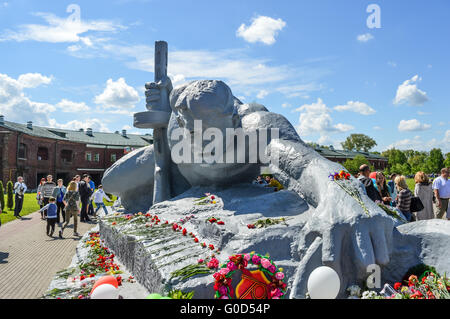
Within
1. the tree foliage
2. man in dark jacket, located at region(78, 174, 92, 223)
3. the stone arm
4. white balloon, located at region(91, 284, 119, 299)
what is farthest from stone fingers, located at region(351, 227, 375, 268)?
the tree foliage

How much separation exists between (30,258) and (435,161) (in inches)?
2222

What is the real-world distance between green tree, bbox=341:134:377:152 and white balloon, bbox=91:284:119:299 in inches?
2399

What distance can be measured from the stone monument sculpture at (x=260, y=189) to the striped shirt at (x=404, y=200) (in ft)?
10.2

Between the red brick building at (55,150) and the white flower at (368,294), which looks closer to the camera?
the white flower at (368,294)

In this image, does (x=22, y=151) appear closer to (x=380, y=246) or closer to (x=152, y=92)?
(x=152, y=92)

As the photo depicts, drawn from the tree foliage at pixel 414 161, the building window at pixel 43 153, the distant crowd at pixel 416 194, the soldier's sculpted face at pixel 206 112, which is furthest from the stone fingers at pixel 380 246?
the tree foliage at pixel 414 161

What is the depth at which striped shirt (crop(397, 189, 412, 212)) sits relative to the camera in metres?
5.52

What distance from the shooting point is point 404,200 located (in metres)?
5.58

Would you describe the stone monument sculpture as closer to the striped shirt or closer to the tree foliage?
the striped shirt

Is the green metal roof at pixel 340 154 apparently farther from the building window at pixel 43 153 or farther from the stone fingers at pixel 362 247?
the stone fingers at pixel 362 247

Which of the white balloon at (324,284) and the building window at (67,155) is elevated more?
the building window at (67,155)

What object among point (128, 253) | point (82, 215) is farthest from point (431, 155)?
point (128, 253)

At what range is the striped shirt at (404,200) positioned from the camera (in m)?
5.52
